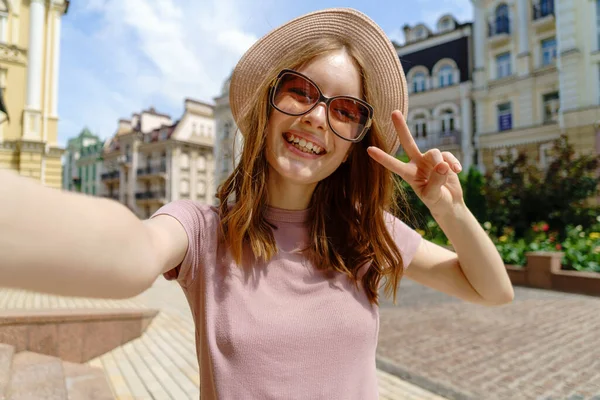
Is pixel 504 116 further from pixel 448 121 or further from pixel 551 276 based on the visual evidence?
pixel 551 276

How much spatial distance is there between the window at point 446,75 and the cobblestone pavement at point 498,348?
17.1m

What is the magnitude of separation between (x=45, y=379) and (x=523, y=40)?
22.0m

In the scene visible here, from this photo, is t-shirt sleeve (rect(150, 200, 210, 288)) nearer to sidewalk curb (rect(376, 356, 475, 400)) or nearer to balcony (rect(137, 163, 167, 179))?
sidewalk curb (rect(376, 356, 475, 400))

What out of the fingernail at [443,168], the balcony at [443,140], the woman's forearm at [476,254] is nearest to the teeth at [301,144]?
the fingernail at [443,168]

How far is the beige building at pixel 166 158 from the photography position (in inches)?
1495

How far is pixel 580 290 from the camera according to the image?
7301 mm

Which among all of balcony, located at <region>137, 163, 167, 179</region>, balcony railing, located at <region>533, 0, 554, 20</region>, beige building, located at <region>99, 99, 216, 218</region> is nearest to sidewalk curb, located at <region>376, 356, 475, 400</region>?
balcony railing, located at <region>533, 0, 554, 20</region>

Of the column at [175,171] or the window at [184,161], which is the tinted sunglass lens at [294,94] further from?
the window at [184,161]

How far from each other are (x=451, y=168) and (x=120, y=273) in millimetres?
948

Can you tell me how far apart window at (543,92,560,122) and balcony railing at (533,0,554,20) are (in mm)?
3584

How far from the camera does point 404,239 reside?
57.0 inches

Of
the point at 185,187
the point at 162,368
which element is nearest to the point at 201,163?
the point at 185,187

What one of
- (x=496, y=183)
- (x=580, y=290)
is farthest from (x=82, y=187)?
(x=580, y=290)

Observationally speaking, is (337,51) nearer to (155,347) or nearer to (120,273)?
(120,273)
